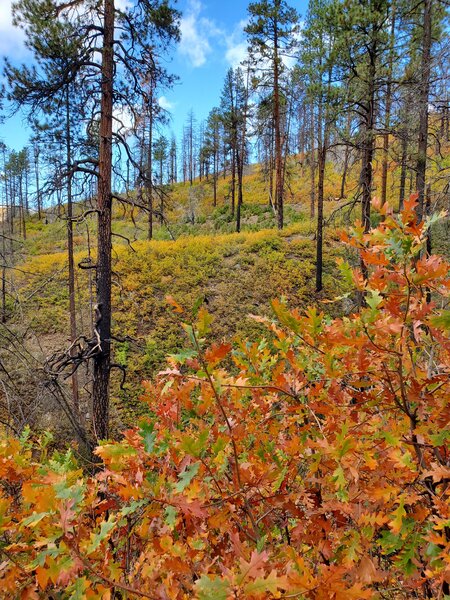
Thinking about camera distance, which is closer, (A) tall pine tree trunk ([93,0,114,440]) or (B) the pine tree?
(A) tall pine tree trunk ([93,0,114,440])

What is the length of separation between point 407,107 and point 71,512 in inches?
398

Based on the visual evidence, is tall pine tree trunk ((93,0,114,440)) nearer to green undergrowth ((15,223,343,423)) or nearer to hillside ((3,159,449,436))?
hillside ((3,159,449,436))

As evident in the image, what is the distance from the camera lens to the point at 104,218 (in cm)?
524

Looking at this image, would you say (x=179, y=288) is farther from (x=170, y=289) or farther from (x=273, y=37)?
(x=273, y=37)

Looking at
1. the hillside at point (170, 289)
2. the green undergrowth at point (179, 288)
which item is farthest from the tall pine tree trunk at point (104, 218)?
the green undergrowth at point (179, 288)

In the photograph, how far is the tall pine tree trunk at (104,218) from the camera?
5202 mm

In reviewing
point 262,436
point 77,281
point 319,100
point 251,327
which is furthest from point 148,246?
point 262,436

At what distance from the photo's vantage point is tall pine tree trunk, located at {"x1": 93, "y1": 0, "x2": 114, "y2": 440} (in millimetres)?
5202

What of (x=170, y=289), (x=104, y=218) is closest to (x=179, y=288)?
(x=170, y=289)

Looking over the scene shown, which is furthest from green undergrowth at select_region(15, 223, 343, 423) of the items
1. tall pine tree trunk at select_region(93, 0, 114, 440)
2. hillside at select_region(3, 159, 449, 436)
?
tall pine tree trunk at select_region(93, 0, 114, 440)

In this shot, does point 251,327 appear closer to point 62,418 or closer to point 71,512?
point 62,418

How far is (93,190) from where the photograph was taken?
589 centimetres

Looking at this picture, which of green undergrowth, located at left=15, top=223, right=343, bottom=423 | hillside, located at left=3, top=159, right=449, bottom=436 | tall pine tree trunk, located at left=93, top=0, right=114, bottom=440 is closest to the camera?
tall pine tree trunk, located at left=93, top=0, right=114, bottom=440

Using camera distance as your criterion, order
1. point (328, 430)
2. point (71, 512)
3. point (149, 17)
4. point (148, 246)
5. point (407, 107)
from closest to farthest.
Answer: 1. point (71, 512)
2. point (328, 430)
3. point (149, 17)
4. point (407, 107)
5. point (148, 246)
